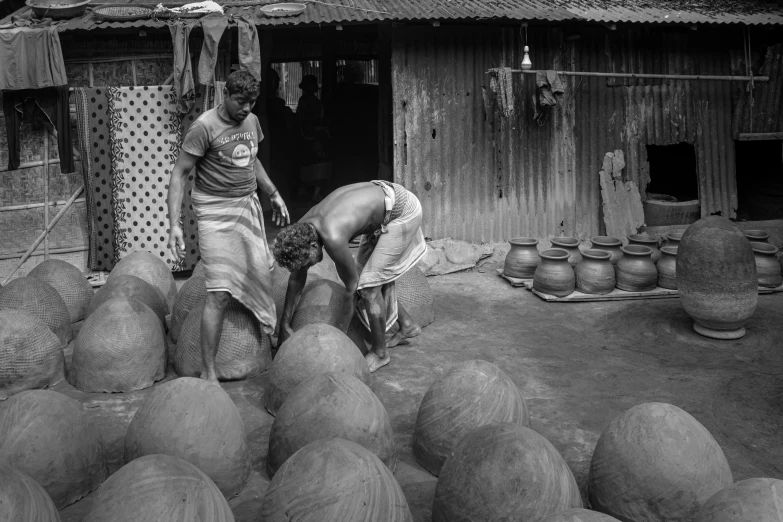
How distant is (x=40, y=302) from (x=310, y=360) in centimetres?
303

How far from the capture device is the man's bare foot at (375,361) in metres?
6.64

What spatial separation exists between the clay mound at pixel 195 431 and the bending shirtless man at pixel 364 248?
5.53ft

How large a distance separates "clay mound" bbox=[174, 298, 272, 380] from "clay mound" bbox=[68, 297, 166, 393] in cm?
24

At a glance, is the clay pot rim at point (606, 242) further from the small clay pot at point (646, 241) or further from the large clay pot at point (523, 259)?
the large clay pot at point (523, 259)

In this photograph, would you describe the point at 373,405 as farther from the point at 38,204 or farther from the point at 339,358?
the point at 38,204

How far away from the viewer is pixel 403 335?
7.42 meters

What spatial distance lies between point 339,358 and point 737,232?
14.0 ft

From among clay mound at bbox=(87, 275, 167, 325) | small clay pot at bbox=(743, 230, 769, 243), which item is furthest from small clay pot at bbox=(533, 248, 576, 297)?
clay mound at bbox=(87, 275, 167, 325)

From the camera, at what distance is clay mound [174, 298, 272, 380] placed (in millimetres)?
6277

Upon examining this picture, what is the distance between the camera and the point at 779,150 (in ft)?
43.4

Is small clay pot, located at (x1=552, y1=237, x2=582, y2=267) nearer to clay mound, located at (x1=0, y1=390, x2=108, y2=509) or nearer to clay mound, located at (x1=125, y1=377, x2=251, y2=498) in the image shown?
clay mound, located at (x1=125, y1=377, x2=251, y2=498)

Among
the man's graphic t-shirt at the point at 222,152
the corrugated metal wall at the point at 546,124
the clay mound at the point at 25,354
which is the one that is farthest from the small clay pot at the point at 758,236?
the clay mound at the point at 25,354

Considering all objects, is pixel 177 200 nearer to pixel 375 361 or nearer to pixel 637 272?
pixel 375 361

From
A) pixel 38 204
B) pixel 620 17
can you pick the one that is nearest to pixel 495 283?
pixel 620 17
